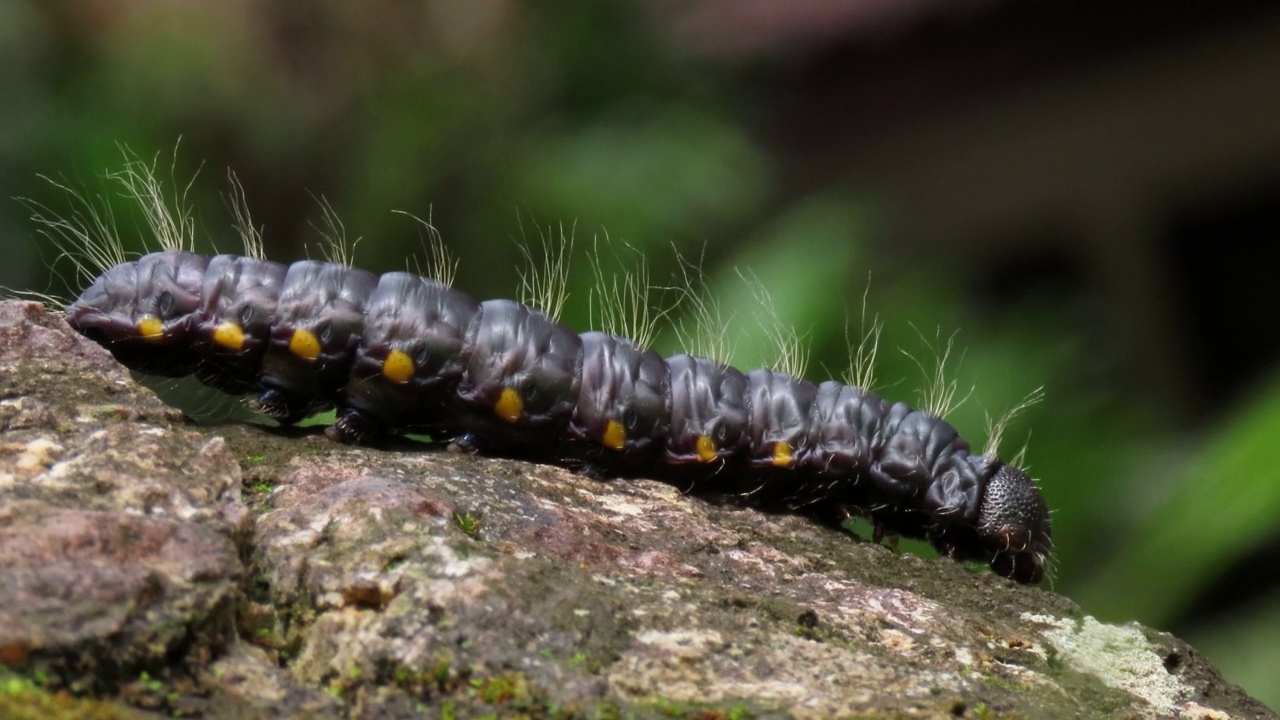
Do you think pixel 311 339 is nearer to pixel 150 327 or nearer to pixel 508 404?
pixel 150 327

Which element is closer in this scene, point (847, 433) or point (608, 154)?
point (847, 433)

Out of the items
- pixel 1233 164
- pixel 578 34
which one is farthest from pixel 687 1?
pixel 1233 164

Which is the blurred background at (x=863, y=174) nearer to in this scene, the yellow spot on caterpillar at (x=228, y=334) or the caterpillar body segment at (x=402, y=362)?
the yellow spot on caterpillar at (x=228, y=334)

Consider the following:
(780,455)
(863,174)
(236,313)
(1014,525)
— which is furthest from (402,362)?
(863,174)

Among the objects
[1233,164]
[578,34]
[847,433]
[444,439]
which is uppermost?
[1233,164]

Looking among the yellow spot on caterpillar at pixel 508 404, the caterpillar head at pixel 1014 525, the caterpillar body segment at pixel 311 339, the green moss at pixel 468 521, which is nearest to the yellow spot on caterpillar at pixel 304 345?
the caterpillar body segment at pixel 311 339

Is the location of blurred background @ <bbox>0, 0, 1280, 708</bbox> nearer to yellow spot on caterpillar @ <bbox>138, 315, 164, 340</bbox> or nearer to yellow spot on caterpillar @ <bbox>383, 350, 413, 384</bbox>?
yellow spot on caterpillar @ <bbox>138, 315, 164, 340</bbox>

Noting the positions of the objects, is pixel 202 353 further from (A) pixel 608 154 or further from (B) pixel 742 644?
(A) pixel 608 154
